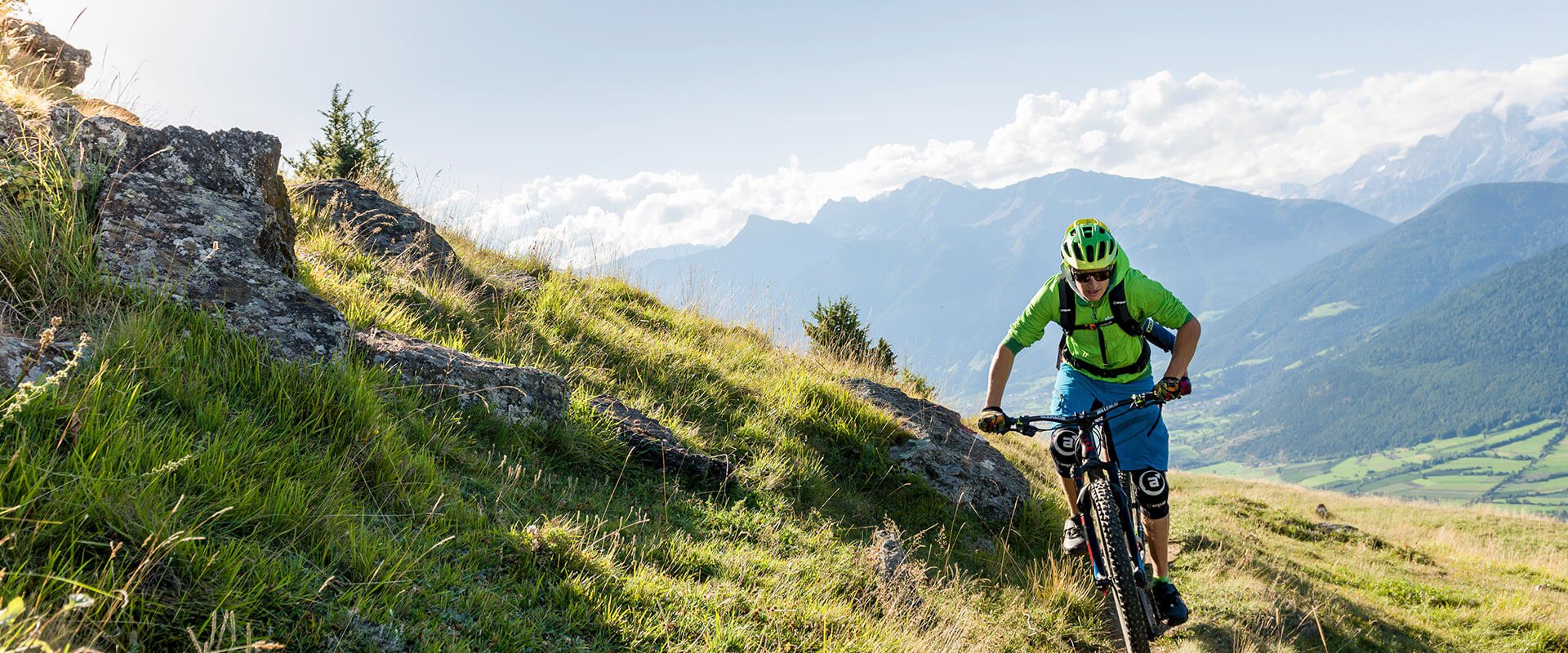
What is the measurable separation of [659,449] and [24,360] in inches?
155

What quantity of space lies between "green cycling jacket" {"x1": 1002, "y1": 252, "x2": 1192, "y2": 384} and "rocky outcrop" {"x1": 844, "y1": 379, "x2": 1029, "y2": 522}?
2.29 m

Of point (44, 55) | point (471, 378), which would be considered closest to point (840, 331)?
point (471, 378)

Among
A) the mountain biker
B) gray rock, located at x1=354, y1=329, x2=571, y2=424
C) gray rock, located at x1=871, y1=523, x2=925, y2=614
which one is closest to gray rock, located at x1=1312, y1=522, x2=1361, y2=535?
the mountain biker

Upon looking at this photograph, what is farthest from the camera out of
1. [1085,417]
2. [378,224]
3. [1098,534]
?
[378,224]

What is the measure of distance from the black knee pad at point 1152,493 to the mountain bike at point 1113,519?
0.10 meters

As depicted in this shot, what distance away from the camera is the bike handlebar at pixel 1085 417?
5133 mm

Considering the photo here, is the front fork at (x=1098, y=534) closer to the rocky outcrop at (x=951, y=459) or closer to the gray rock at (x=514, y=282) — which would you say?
the rocky outcrop at (x=951, y=459)

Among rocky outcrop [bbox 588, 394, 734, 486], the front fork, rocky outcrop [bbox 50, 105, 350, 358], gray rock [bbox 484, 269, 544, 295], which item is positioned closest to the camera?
rocky outcrop [bbox 50, 105, 350, 358]

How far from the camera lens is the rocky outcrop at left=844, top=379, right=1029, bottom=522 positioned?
7891 mm

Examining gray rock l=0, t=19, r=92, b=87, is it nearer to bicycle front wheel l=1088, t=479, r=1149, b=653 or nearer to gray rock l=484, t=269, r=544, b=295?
gray rock l=484, t=269, r=544, b=295

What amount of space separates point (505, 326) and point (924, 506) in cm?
502

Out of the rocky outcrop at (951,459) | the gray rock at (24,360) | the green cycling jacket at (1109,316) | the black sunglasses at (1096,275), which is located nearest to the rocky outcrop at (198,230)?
the gray rock at (24,360)

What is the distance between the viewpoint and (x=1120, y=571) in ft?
17.1

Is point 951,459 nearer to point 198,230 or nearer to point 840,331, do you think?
Answer: point 198,230
